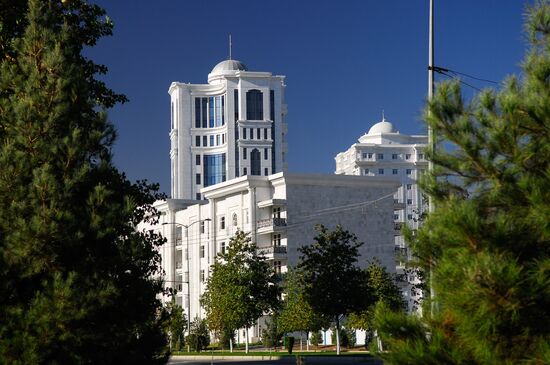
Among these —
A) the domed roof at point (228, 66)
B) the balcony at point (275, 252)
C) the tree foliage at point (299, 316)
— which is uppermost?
the domed roof at point (228, 66)

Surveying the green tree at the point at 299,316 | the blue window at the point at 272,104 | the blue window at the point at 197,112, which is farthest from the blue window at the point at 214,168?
Answer: the green tree at the point at 299,316

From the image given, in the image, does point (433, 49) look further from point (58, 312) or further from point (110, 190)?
point (58, 312)

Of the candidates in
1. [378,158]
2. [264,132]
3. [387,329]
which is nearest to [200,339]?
[387,329]

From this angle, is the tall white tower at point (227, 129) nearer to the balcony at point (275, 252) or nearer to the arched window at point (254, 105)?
the arched window at point (254, 105)

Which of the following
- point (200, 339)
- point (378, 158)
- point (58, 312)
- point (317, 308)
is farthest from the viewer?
point (378, 158)

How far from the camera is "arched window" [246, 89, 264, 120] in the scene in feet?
530

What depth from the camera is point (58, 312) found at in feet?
47.6

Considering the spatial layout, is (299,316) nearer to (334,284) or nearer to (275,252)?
(334,284)

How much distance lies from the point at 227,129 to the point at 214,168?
24.8 ft

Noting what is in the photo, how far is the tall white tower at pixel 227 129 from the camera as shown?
16138 cm

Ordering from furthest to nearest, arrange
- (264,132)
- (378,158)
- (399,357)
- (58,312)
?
(378,158)
(264,132)
(58,312)
(399,357)

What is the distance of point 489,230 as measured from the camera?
867 cm

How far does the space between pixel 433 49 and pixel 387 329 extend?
15200 millimetres

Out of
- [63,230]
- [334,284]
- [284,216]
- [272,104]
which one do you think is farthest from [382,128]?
[63,230]
